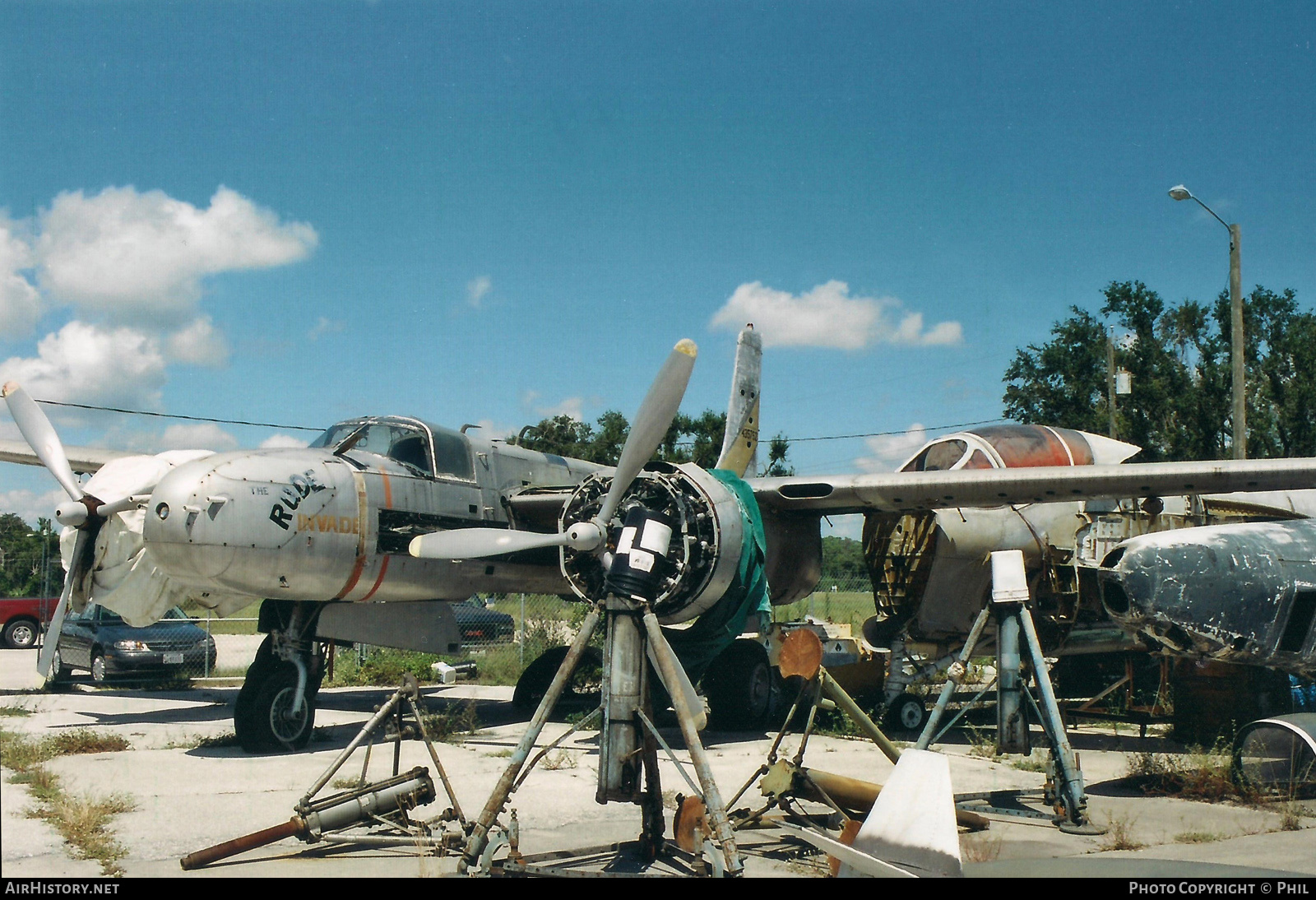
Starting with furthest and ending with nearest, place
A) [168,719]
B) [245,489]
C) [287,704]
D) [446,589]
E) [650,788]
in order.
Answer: [168,719] < [446,589] < [287,704] < [245,489] < [650,788]

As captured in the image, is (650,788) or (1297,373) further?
(1297,373)

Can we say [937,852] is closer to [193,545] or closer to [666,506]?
[666,506]

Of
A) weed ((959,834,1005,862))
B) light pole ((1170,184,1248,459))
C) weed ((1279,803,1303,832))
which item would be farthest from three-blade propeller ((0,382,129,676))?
light pole ((1170,184,1248,459))

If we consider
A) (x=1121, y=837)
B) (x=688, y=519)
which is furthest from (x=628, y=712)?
(x=1121, y=837)

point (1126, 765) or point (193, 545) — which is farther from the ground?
point (193, 545)

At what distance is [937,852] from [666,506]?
4.77 m

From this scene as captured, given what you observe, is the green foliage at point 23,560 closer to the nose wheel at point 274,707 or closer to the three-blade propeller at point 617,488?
the nose wheel at point 274,707

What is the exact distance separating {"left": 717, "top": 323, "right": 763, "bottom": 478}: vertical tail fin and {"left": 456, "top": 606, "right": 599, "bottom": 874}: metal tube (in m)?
8.63

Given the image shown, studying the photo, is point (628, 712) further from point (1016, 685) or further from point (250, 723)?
point (250, 723)

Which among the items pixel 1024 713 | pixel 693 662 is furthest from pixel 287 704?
pixel 1024 713

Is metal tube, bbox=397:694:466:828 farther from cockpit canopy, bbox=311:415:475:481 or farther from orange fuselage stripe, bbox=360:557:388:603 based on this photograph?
cockpit canopy, bbox=311:415:475:481

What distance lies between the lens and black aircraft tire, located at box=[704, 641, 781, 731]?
14.0m

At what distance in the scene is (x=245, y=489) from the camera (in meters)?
10.4

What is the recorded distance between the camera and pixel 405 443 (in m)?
12.4
